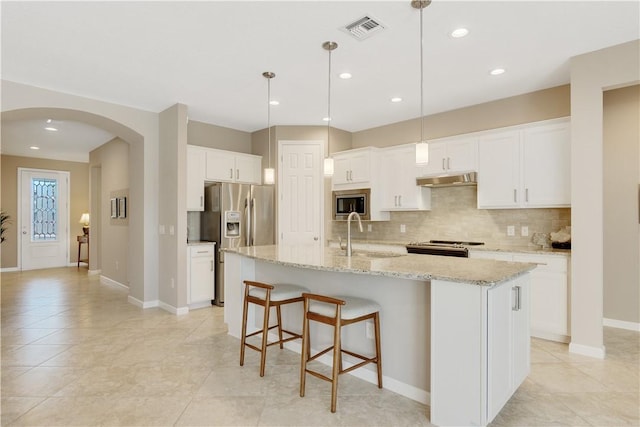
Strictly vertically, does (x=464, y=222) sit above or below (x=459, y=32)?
below

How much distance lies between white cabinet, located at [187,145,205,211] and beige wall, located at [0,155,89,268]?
5.78 metres

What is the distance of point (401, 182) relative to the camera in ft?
16.6

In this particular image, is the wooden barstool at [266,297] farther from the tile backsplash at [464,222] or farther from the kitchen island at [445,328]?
the tile backsplash at [464,222]

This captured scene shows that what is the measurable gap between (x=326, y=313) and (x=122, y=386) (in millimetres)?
1609

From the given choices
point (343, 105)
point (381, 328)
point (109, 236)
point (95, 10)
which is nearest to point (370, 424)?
point (381, 328)

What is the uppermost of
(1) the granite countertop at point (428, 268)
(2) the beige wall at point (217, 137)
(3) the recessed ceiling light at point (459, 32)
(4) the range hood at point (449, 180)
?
(3) the recessed ceiling light at point (459, 32)

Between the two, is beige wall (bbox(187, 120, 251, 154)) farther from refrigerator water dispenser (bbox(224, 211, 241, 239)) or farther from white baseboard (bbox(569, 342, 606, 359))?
white baseboard (bbox(569, 342, 606, 359))

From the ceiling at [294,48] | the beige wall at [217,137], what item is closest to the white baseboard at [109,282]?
the beige wall at [217,137]

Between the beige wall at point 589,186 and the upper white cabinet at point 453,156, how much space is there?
1.19 m

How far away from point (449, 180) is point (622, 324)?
7.86ft

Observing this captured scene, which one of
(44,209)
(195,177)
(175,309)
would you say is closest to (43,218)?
(44,209)

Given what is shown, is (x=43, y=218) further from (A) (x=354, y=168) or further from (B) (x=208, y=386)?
(B) (x=208, y=386)

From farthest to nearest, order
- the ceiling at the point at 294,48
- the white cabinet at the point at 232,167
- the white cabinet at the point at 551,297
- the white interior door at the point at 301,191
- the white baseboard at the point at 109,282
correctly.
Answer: the white baseboard at the point at 109,282, the white interior door at the point at 301,191, the white cabinet at the point at 232,167, the white cabinet at the point at 551,297, the ceiling at the point at 294,48

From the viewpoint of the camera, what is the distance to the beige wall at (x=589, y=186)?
3062 millimetres
